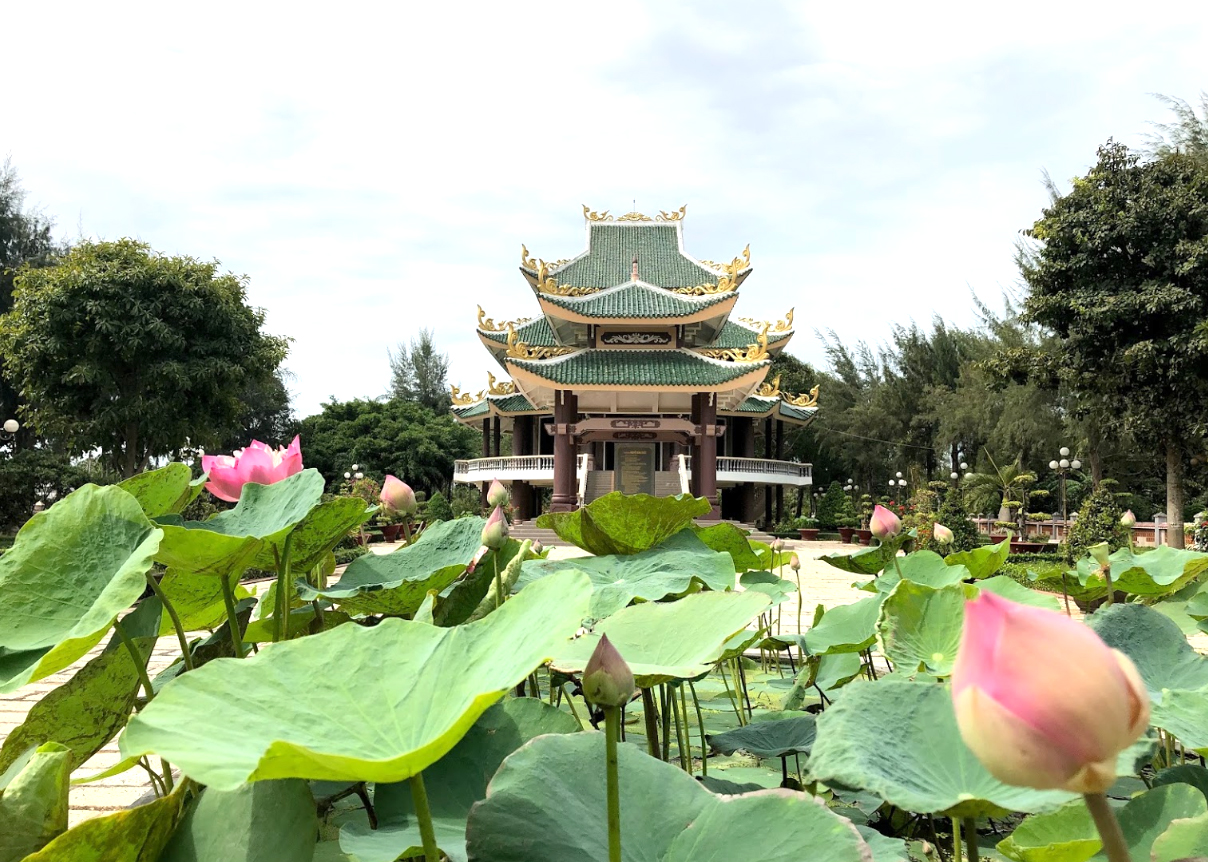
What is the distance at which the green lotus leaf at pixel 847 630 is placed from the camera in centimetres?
117

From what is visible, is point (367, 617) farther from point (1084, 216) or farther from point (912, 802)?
point (1084, 216)

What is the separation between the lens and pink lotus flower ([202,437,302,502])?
40.5 inches

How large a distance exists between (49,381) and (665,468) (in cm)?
1195

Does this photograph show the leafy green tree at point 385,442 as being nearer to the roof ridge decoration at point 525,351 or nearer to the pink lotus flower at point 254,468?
the roof ridge decoration at point 525,351

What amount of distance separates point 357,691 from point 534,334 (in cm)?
1824

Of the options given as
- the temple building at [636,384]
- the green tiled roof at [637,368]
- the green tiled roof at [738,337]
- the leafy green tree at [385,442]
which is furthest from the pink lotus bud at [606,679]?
the leafy green tree at [385,442]

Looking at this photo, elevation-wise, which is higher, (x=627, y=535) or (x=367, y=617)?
(x=627, y=535)

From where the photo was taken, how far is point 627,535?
122 centimetres

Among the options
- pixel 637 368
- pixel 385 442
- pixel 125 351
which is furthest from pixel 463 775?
pixel 385 442

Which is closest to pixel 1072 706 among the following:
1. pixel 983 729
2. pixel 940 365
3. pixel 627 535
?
pixel 983 729

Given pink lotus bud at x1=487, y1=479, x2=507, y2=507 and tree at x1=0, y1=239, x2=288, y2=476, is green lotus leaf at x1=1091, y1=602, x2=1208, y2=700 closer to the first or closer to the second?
pink lotus bud at x1=487, y1=479, x2=507, y2=507

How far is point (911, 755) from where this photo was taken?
0.58 metres

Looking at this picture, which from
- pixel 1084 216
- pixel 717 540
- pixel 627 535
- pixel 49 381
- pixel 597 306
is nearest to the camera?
pixel 627 535

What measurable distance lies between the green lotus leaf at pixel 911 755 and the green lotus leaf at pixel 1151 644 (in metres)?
0.42
